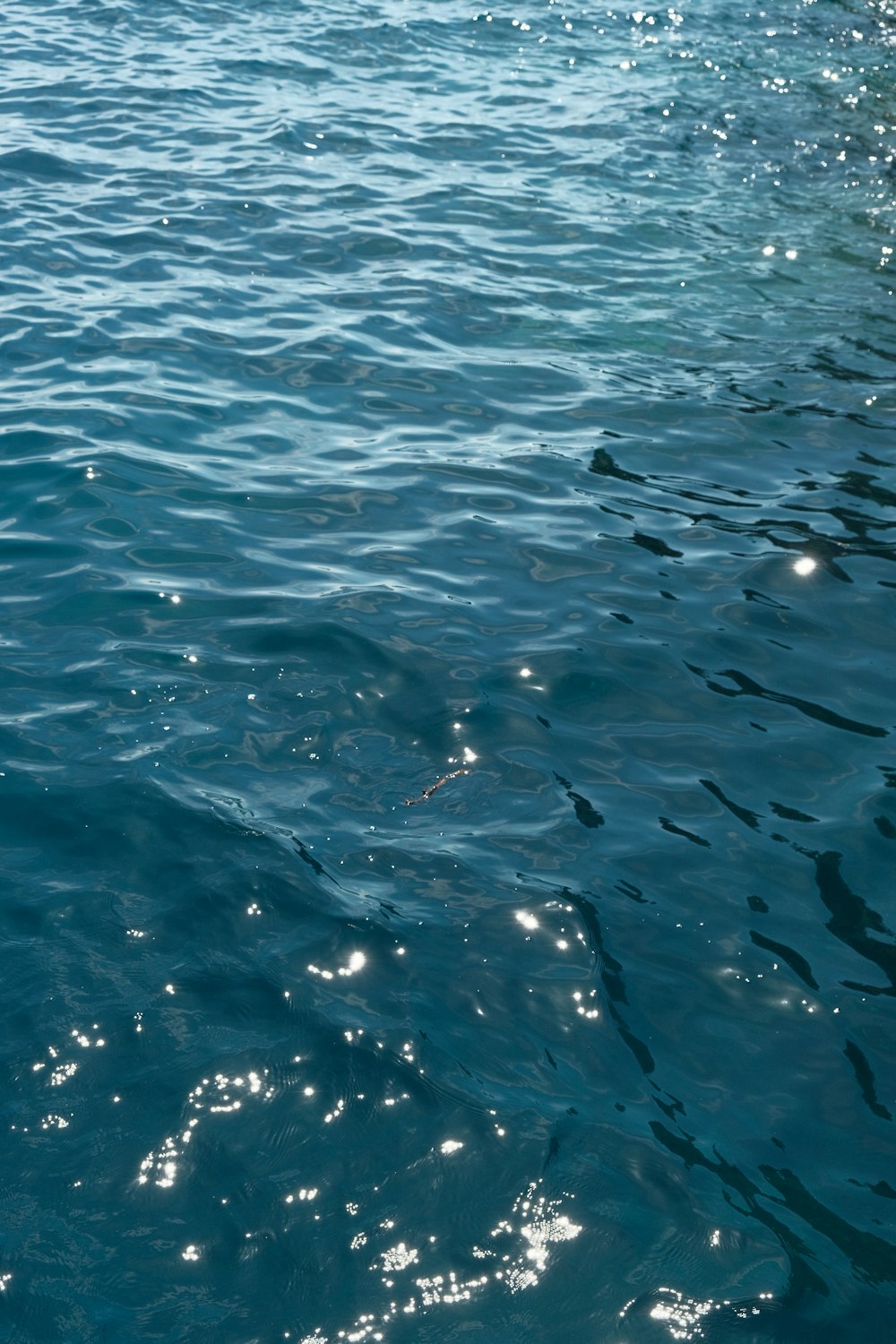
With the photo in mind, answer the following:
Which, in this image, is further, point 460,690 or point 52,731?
point 460,690

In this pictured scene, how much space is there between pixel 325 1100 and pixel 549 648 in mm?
3215

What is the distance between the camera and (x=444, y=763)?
6168 mm

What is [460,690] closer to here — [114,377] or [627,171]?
[114,377]

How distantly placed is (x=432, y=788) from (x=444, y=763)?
21 cm

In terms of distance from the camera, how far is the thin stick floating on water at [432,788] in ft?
19.4

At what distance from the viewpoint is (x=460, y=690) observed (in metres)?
6.63

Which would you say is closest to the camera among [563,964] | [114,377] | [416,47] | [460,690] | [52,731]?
[563,964]

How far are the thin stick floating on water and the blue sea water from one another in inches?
1.8

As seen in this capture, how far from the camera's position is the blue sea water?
13.6ft

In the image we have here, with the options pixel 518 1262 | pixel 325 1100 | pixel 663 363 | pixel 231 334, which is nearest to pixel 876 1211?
pixel 518 1262

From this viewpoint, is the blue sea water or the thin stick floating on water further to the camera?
the thin stick floating on water

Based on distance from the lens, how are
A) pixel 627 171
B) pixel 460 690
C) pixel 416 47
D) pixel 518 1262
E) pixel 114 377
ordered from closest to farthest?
pixel 518 1262
pixel 460 690
pixel 114 377
pixel 627 171
pixel 416 47

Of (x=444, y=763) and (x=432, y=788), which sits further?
(x=444, y=763)

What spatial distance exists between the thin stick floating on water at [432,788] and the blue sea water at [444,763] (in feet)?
0.15
